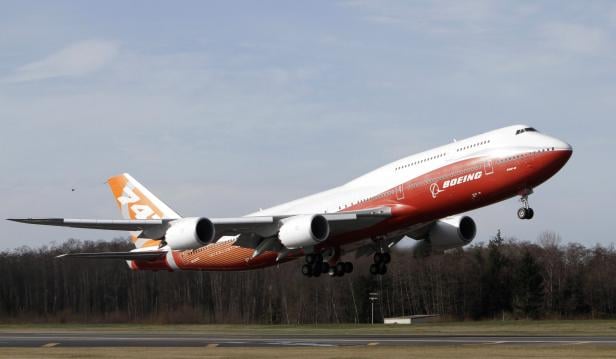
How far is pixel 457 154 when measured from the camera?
1682 inches

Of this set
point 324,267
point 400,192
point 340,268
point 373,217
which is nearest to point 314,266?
point 324,267

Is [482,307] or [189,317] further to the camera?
[482,307]

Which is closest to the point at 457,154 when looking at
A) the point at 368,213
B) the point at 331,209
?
the point at 368,213

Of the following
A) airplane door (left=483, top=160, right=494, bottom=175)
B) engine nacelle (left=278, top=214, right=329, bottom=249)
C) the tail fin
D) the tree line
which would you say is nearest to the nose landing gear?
engine nacelle (left=278, top=214, right=329, bottom=249)

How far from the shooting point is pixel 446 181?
140ft

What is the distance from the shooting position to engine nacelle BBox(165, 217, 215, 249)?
45.4 metres

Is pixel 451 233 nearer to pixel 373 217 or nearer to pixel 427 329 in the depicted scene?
pixel 373 217

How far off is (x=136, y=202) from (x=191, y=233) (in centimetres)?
1377

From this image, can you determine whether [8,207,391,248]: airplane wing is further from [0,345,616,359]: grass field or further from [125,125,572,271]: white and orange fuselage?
[0,345,616,359]: grass field

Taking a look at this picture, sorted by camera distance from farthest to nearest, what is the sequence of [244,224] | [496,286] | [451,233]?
1. [496,286]
2. [451,233]
3. [244,224]

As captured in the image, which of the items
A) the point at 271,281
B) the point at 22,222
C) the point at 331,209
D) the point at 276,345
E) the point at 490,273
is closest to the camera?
the point at 276,345

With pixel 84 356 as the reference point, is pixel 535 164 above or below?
above

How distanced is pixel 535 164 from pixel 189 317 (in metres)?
44.9

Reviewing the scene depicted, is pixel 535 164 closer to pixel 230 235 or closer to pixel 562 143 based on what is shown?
pixel 562 143
